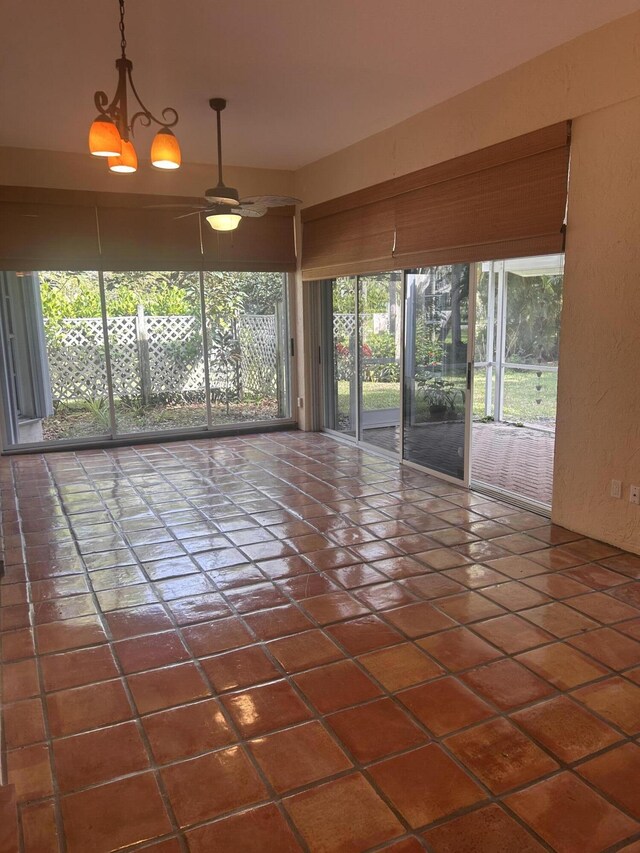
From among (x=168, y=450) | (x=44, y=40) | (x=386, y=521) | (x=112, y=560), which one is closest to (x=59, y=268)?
(x=168, y=450)

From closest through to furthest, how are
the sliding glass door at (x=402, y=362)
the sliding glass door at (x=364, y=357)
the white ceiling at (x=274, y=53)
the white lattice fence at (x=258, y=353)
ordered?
the white ceiling at (x=274, y=53) → the sliding glass door at (x=402, y=362) → the sliding glass door at (x=364, y=357) → the white lattice fence at (x=258, y=353)

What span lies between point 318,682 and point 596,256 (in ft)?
9.40

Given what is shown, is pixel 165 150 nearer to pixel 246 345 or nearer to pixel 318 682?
pixel 318 682

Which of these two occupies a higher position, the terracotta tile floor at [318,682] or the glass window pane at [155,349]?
the glass window pane at [155,349]

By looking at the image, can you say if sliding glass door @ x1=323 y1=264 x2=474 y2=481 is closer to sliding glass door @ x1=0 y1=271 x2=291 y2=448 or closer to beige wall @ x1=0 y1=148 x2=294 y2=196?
sliding glass door @ x1=0 y1=271 x2=291 y2=448

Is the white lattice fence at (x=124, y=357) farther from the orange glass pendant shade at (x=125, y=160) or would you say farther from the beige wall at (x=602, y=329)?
the beige wall at (x=602, y=329)

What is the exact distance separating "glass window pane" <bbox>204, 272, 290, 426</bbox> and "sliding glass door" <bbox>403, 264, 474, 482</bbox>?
89.0 inches

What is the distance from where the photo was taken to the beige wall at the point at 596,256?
3488 millimetres

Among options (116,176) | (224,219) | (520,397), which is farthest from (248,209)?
(520,397)

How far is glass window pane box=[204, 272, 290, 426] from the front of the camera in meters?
7.20

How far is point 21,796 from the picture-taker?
6.39ft

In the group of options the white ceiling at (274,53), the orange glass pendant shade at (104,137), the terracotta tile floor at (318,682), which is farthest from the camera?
the white ceiling at (274,53)

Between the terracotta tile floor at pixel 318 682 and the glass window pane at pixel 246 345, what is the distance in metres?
3.03

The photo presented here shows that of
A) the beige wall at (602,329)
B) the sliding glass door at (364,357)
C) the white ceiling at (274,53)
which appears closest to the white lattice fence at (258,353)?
the sliding glass door at (364,357)
